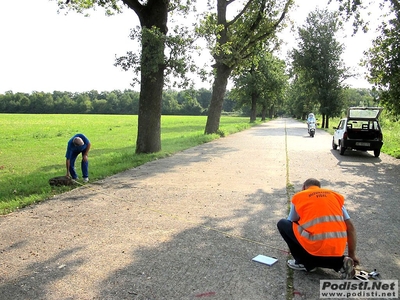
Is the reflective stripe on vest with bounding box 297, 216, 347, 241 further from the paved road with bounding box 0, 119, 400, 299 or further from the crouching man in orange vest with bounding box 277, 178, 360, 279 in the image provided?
→ the paved road with bounding box 0, 119, 400, 299

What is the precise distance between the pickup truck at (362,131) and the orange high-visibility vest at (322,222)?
12890 millimetres

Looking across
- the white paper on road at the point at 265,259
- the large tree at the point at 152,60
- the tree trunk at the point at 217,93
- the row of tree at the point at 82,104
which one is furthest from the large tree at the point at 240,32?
the row of tree at the point at 82,104

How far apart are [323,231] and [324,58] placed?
128 ft

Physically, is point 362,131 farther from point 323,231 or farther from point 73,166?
point 323,231

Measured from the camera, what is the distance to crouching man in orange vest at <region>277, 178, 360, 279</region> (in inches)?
143

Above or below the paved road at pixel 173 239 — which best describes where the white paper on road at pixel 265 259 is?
above

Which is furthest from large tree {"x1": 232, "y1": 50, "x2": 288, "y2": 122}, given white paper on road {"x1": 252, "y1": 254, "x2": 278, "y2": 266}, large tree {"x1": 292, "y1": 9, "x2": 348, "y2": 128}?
white paper on road {"x1": 252, "y1": 254, "x2": 278, "y2": 266}

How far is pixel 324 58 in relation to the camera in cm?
3862

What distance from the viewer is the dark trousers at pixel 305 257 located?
375cm

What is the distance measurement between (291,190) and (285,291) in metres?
4.97

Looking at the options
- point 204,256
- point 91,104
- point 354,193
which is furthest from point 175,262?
point 91,104

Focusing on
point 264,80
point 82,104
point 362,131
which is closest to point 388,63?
point 362,131

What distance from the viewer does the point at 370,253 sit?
465 cm

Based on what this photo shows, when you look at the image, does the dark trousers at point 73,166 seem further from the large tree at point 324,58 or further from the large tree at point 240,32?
the large tree at point 324,58
